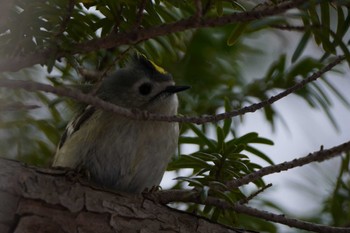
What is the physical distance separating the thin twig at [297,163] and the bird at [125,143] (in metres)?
0.36

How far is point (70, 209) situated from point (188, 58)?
987 millimetres

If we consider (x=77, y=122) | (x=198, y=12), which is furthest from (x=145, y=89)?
(x=198, y=12)

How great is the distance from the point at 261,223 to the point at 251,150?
13.9 inches

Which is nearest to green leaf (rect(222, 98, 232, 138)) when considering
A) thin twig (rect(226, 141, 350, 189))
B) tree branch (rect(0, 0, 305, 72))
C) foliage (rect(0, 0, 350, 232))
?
foliage (rect(0, 0, 350, 232))

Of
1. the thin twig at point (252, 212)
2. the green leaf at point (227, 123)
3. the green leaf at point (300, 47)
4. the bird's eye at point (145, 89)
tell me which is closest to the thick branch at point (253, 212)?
the thin twig at point (252, 212)

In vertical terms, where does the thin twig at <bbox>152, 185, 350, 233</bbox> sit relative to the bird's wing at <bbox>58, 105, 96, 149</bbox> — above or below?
below

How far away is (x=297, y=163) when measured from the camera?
1.43 metres

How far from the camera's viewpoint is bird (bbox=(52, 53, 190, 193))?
1812 mm

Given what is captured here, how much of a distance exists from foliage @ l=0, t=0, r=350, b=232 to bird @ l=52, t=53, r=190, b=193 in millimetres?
89

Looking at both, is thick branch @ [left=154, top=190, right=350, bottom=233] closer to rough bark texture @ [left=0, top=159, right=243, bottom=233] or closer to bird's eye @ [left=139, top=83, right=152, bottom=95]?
rough bark texture @ [left=0, top=159, right=243, bottom=233]

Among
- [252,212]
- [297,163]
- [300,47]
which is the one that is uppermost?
[300,47]

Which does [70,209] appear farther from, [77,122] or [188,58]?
[188,58]

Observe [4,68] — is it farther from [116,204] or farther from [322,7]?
[322,7]

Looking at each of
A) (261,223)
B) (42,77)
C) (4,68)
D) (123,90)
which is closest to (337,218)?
(261,223)
